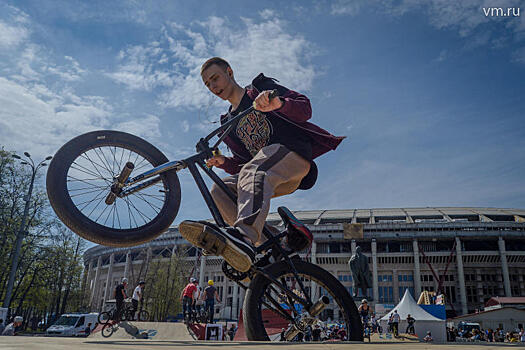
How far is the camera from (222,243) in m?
2.64

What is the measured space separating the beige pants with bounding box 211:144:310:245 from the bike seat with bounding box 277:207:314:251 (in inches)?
8.7

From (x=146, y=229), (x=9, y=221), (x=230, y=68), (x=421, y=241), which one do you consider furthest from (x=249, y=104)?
(x=421, y=241)

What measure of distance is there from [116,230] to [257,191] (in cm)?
143

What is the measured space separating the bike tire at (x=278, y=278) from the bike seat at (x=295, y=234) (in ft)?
0.55

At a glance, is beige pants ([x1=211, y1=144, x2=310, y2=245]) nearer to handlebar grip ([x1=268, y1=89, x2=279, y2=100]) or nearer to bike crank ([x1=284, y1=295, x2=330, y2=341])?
handlebar grip ([x1=268, y1=89, x2=279, y2=100])

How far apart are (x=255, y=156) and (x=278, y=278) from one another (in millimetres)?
1055

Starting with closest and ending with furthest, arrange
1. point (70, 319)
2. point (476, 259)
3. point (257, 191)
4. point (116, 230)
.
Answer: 1. point (257, 191)
2. point (116, 230)
3. point (70, 319)
4. point (476, 259)

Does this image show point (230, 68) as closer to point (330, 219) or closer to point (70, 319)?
point (70, 319)

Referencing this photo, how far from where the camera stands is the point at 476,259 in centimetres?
5669

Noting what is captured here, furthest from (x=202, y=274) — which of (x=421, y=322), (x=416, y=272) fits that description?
(x=421, y=322)

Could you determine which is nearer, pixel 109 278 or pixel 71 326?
pixel 71 326

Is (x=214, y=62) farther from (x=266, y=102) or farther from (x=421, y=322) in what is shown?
(x=421, y=322)

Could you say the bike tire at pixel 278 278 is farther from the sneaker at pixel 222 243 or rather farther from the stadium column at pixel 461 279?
the stadium column at pixel 461 279

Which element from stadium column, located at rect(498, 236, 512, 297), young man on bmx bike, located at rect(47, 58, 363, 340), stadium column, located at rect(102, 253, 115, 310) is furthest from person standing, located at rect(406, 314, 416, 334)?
stadium column, located at rect(102, 253, 115, 310)
